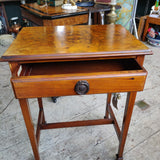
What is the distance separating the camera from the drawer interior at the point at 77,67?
37.3 inches

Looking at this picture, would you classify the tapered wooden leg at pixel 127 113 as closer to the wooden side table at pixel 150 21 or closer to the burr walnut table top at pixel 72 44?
the burr walnut table top at pixel 72 44

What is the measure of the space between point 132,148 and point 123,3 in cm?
218

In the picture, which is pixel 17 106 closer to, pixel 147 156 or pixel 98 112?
pixel 98 112

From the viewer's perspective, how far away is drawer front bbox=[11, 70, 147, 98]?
2.34 ft

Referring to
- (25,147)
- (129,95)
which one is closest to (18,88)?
(129,95)

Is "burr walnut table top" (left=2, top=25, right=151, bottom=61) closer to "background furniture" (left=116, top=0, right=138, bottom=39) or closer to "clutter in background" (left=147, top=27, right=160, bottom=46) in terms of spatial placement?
"background furniture" (left=116, top=0, right=138, bottom=39)

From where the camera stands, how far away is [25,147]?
1.25m

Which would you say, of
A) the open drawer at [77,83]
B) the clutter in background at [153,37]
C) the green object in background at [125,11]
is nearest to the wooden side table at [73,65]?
the open drawer at [77,83]

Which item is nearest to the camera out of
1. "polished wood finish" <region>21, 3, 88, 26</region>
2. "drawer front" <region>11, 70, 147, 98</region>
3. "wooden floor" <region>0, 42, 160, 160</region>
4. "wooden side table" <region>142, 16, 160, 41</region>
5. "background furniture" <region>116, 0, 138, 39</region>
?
"drawer front" <region>11, 70, 147, 98</region>

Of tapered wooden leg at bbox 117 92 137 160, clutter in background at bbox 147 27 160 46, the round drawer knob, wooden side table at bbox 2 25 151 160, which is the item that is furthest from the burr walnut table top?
clutter in background at bbox 147 27 160 46

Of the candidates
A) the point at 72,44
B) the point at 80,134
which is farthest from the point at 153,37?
the point at 72,44

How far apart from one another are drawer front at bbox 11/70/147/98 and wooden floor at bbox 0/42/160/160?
63 cm

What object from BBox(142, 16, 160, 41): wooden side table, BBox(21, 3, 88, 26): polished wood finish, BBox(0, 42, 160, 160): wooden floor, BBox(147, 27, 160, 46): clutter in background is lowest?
BBox(0, 42, 160, 160): wooden floor

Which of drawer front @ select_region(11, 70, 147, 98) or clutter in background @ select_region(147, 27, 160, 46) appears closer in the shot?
drawer front @ select_region(11, 70, 147, 98)
